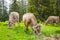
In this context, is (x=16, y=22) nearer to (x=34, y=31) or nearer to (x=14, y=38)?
(x=34, y=31)

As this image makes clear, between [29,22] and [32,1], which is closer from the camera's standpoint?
[29,22]

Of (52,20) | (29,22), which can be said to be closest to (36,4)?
(52,20)

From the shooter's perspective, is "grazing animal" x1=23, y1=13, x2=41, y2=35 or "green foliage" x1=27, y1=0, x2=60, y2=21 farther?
"green foliage" x1=27, y1=0, x2=60, y2=21

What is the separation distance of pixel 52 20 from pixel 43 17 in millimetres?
6628

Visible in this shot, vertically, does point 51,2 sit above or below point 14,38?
above

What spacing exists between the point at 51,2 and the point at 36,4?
2.66m

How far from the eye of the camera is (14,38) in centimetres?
1372

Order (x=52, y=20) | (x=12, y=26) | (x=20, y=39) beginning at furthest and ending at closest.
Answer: (x=52, y=20) → (x=12, y=26) → (x=20, y=39)

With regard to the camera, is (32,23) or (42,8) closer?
(32,23)

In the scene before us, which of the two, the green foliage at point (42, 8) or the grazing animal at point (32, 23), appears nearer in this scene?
the grazing animal at point (32, 23)

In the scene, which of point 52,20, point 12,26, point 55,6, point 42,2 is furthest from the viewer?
point 42,2

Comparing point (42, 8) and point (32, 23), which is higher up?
point (42, 8)

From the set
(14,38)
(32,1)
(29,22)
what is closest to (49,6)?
(32,1)

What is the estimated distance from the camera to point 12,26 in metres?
20.2
